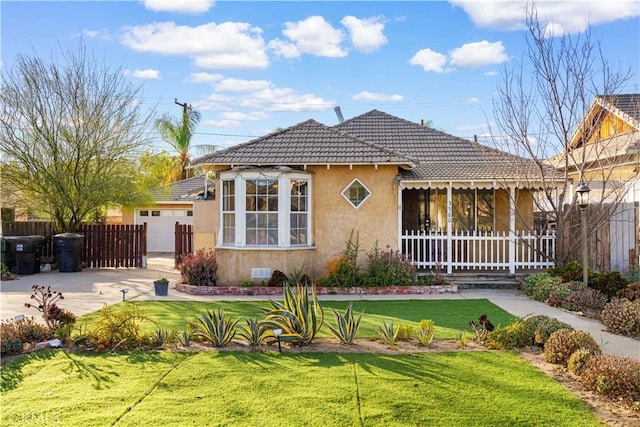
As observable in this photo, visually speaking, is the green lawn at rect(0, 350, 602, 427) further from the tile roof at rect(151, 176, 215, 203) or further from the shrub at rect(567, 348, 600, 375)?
the tile roof at rect(151, 176, 215, 203)

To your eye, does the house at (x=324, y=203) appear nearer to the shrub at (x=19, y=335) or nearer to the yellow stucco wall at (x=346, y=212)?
the yellow stucco wall at (x=346, y=212)

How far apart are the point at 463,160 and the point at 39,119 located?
49.8 ft

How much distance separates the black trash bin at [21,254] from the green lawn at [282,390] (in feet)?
36.9

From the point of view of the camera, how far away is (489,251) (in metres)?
15.7

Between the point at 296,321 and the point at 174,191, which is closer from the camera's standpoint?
the point at 296,321

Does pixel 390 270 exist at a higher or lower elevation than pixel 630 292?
higher

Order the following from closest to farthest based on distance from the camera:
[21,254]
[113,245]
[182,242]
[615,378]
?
1. [615,378]
2. [21,254]
3. [182,242]
4. [113,245]

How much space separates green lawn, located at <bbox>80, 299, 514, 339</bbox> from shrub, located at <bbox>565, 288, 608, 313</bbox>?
1.51 meters

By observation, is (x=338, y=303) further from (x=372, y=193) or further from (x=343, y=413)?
(x=343, y=413)

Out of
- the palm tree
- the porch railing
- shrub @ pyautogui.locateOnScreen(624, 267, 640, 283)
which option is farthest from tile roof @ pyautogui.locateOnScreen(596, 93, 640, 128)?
the palm tree

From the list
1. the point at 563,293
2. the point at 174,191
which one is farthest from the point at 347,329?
the point at 174,191

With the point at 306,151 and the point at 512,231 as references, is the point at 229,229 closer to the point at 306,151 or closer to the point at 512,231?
the point at 306,151

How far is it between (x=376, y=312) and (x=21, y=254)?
41.2 feet

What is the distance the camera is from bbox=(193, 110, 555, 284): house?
13438 millimetres
